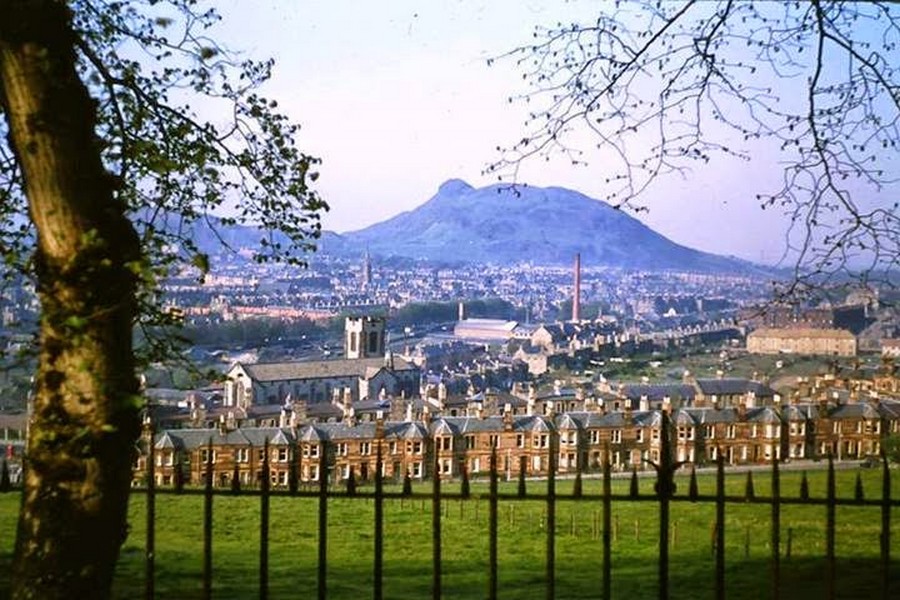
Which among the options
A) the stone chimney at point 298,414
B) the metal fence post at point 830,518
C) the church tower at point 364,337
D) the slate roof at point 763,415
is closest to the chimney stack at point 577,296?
the church tower at point 364,337

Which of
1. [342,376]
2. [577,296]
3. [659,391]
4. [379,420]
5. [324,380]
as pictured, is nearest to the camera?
[379,420]

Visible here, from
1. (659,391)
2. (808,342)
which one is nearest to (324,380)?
(659,391)

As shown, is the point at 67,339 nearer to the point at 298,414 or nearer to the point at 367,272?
the point at 298,414

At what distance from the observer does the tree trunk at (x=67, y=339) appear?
3246 millimetres

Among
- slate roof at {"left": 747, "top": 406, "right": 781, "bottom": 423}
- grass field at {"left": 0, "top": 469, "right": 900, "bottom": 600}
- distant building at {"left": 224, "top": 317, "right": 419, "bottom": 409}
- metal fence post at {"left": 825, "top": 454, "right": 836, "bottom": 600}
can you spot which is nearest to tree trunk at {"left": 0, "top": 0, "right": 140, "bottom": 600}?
grass field at {"left": 0, "top": 469, "right": 900, "bottom": 600}

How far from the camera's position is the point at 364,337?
39.9ft

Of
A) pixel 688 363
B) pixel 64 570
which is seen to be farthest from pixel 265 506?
pixel 688 363

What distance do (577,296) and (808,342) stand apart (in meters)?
3.01

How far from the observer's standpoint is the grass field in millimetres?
5941

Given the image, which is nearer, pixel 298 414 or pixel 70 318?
pixel 70 318

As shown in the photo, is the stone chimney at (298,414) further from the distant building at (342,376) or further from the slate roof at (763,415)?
the slate roof at (763,415)

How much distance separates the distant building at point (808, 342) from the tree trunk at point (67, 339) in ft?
27.8

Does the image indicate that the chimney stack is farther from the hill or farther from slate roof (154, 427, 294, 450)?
slate roof (154, 427, 294, 450)

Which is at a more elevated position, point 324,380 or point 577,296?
point 577,296
